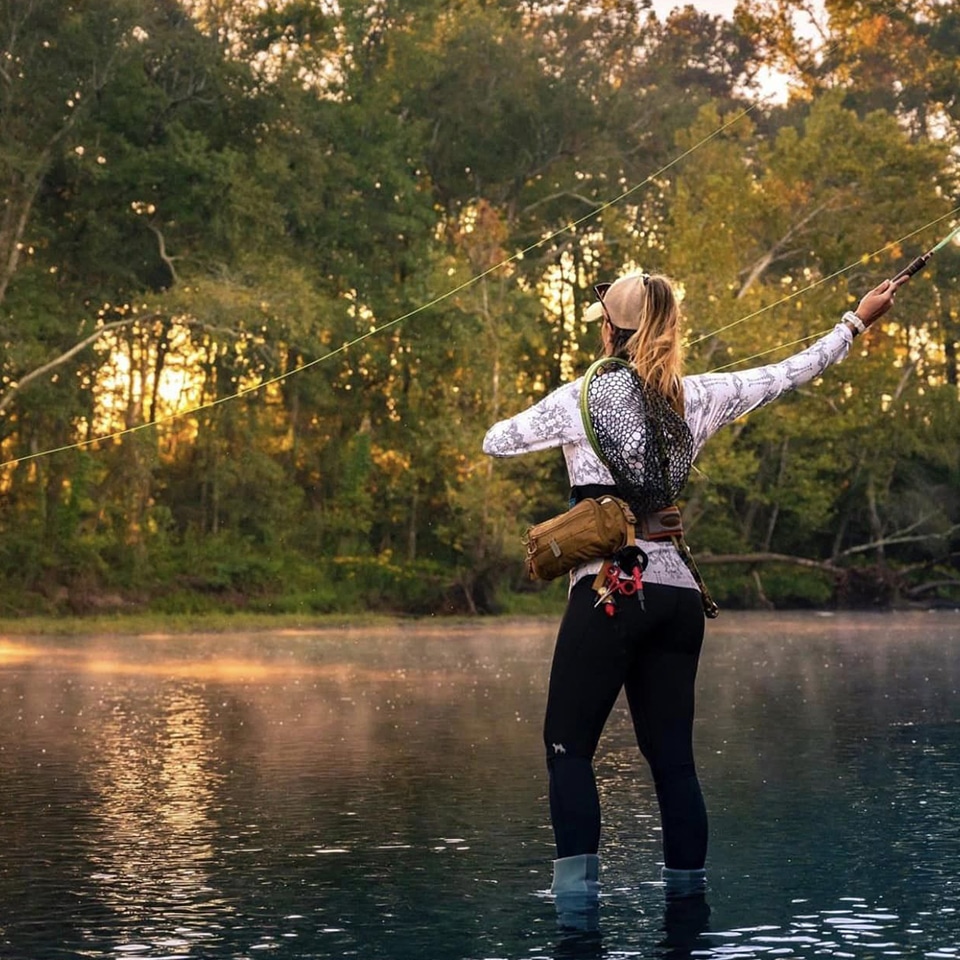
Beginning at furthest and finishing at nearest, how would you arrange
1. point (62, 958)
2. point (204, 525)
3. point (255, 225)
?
point (204, 525), point (255, 225), point (62, 958)

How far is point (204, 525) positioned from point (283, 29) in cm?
1025

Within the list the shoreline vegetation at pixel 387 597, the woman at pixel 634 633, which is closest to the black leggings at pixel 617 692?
the woman at pixel 634 633

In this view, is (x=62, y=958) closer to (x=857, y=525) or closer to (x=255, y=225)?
(x=255, y=225)

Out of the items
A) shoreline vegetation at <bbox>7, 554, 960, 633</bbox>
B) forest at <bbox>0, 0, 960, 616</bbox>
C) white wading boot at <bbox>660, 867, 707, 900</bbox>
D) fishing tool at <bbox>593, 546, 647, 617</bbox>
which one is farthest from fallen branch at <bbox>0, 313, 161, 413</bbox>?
fishing tool at <bbox>593, 546, 647, 617</bbox>

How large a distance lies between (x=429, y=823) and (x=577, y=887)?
247 centimetres

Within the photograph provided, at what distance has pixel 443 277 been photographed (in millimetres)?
44938

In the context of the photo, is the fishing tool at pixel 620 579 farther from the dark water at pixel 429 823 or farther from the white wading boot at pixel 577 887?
the dark water at pixel 429 823

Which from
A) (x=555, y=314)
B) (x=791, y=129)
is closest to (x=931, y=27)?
(x=791, y=129)

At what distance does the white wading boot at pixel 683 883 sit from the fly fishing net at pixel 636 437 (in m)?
1.32

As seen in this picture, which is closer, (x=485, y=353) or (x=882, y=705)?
(x=882, y=705)

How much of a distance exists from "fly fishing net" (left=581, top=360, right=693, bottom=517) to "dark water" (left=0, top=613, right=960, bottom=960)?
141 centimetres

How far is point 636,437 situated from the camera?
24.8ft

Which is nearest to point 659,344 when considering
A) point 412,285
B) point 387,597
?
point 387,597

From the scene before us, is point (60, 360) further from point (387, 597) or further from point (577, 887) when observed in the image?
point (577, 887)
